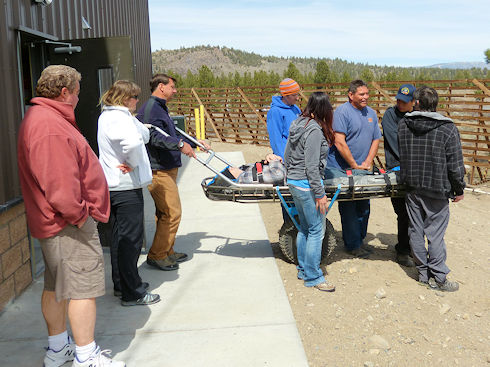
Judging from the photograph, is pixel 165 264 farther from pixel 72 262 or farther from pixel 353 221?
pixel 72 262

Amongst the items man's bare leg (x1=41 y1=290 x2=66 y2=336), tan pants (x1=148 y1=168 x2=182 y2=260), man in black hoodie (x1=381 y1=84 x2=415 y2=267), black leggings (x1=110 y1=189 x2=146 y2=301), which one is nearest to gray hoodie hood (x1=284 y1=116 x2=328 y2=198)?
man in black hoodie (x1=381 y1=84 x2=415 y2=267)

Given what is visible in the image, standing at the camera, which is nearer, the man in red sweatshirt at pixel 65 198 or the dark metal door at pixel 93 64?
the man in red sweatshirt at pixel 65 198

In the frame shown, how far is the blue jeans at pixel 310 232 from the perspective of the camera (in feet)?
14.9

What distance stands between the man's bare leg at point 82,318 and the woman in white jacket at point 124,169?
1.07m

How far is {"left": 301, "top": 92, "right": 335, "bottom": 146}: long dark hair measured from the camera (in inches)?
175

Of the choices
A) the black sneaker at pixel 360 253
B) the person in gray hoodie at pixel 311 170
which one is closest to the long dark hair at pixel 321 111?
the person in gray hoodie at pixel 311 170

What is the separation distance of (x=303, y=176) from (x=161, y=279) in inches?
69.5

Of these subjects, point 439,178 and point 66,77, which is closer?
point 66,77

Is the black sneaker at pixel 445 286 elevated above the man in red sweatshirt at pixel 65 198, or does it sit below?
below

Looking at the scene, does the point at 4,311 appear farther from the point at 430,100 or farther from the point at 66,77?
the point at 430,100

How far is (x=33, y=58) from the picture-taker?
5477mm

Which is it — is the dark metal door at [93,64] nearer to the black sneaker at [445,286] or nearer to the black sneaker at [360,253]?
the black sneaker at [360,253]

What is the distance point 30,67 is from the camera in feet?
17.6

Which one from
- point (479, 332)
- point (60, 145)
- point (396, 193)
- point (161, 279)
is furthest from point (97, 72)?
point (479, 332)
